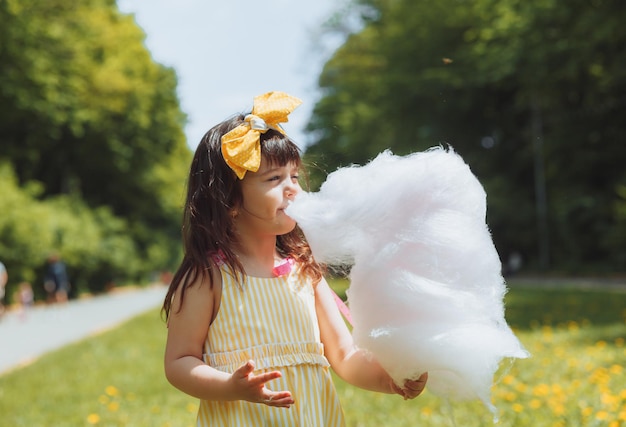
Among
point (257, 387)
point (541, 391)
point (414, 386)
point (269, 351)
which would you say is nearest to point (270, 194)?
point (269, 351)

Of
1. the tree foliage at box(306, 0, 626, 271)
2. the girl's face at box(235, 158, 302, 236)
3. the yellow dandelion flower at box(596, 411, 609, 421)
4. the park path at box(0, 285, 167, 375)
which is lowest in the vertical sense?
the yellow dandelion flower at box(596, 411, 609, 421)

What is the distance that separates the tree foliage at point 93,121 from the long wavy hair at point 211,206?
62.3ft

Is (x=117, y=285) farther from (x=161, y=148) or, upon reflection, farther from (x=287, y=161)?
(x=287, y=161)

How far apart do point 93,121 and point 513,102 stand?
16.4 m

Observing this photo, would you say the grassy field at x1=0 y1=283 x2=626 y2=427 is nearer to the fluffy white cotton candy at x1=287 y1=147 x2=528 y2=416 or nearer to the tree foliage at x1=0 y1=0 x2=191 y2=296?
the fluffy white cotton candy at x1=287 y1=147 x2=528 y2=416

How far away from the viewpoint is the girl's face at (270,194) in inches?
90.0

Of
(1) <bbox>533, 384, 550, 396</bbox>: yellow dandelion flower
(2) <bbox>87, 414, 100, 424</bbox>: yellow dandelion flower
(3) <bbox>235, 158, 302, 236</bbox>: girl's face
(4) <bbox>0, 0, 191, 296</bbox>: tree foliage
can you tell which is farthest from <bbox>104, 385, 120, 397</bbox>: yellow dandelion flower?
(4) <bbox>0, 0, 191, 296</bbox>: tree foliage

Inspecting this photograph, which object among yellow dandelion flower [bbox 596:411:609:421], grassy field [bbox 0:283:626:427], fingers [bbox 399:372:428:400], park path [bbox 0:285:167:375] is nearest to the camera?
fingers [bbox 399:372:428:400]

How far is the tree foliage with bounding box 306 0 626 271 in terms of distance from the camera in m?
18.3

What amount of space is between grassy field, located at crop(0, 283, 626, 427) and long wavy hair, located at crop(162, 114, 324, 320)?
110cm

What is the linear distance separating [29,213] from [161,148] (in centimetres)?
1115

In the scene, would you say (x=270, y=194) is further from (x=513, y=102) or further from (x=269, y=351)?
(x=513, y=102)

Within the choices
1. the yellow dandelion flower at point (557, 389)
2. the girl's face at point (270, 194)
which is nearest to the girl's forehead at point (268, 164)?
the girl's face at point (270, 194)

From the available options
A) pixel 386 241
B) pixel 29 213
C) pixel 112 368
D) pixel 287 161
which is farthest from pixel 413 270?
pixel 29 213
